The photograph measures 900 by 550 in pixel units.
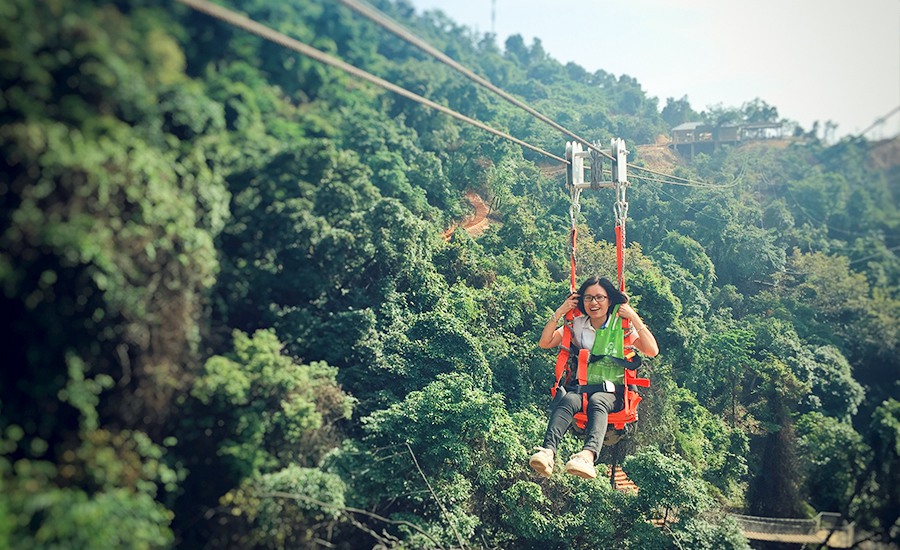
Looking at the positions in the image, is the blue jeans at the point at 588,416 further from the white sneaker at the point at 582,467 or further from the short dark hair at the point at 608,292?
the short dark hair at the point at 608,292

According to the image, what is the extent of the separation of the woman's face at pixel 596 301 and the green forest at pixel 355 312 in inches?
110

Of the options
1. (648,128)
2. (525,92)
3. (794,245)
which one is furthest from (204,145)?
(525,92)

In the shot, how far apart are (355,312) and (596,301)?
3884 mm

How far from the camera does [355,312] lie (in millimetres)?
9133

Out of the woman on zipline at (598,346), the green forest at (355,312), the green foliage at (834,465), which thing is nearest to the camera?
the green forest at (355,312)

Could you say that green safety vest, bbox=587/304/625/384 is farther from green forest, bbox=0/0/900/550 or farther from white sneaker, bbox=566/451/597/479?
green forest, bbox=0/0/900/550

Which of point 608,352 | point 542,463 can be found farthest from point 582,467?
point 608,352

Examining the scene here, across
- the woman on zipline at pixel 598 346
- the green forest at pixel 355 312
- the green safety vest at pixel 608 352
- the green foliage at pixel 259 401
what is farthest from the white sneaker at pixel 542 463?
the green foliage at pixel 259 401

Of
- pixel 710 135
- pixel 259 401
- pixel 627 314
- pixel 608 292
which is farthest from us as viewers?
pixel 710 135

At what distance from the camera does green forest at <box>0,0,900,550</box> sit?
4.14m

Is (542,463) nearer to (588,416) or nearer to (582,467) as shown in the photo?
(582,467)

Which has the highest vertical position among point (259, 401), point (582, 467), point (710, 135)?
point (710, 135)

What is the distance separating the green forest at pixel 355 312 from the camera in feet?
13.6

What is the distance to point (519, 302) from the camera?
13094 millimetres
